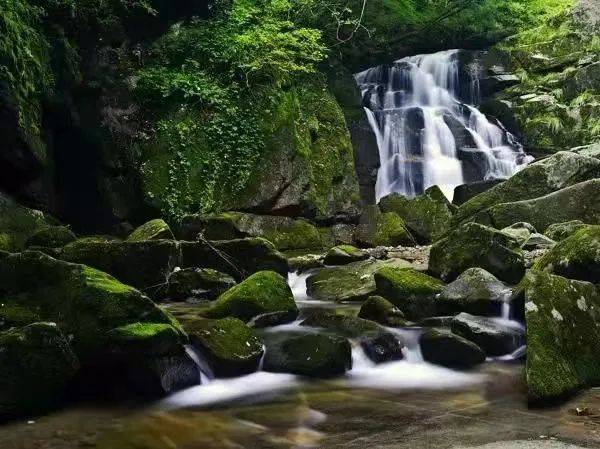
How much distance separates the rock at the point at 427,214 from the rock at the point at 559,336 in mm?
10020

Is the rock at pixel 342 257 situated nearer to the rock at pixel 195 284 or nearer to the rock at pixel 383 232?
the rock at pixel 195 284

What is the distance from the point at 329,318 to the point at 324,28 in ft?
49.5

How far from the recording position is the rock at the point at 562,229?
10.1 metres

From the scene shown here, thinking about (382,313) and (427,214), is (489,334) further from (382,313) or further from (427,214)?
(427,214)

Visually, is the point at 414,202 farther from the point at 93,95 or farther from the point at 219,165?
the point at 93,95

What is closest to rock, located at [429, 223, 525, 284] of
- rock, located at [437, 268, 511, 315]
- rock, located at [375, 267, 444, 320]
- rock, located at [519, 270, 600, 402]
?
rock, located at [437, 268, 511, 315]

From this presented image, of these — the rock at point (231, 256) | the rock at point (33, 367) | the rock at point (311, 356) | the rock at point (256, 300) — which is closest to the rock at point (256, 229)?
the rock at point (231, 256)

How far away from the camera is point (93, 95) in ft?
46.9

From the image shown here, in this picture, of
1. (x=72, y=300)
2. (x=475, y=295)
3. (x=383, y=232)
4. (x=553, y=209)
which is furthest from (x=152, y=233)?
(x=553, y=209)

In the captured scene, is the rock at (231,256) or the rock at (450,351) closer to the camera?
the rock at (450,351)

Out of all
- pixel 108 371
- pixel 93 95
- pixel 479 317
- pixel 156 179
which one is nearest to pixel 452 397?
pixel 479 317

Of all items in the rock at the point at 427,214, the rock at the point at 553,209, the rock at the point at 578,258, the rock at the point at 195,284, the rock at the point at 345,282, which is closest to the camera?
the rock at the point at 578,258

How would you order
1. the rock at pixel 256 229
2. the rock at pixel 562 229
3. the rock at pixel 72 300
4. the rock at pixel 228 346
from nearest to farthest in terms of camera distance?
1. the rock at pixel 72 300
2. the rock at pixel 228 346
3. the rock at pixel 562 229
4. the rock at pixel 256 229

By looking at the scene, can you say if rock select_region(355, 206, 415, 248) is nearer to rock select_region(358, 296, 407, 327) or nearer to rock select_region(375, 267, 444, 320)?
rock select_region(375, 267, 444, 320)
